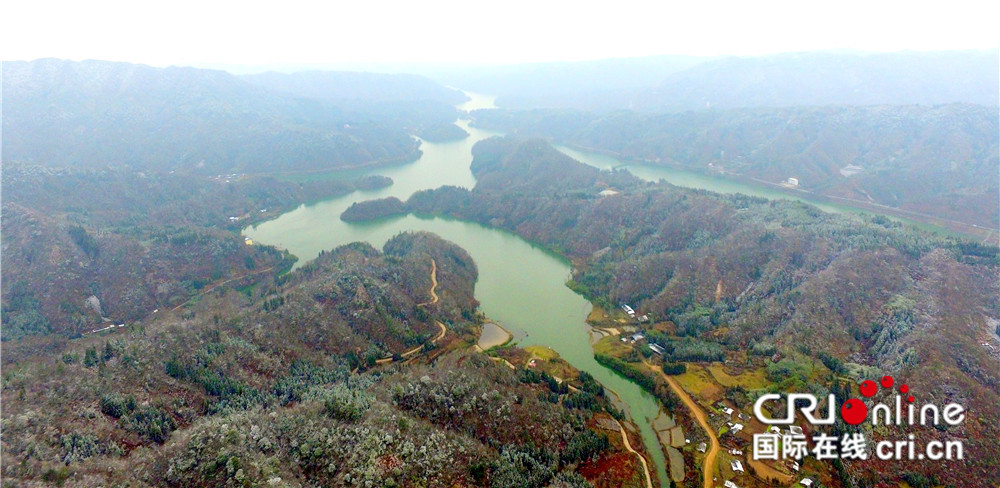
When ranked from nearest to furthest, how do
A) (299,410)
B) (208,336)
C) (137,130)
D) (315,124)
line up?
1. (299,410)
2. (208,336)
3. (137,130)
4. (315,124)

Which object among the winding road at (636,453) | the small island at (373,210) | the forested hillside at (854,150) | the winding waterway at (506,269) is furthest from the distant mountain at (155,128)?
the winding road at (636,453)

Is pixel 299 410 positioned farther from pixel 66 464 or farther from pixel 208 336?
pixel 208 336

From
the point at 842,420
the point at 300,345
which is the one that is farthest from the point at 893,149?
the point at 300,345

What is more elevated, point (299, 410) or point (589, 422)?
point (299, 410)

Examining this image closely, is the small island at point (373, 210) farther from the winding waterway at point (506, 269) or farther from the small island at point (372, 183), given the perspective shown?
the small island at point (372, 183)

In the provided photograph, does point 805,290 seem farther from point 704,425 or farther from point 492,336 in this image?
→ point 492,336
